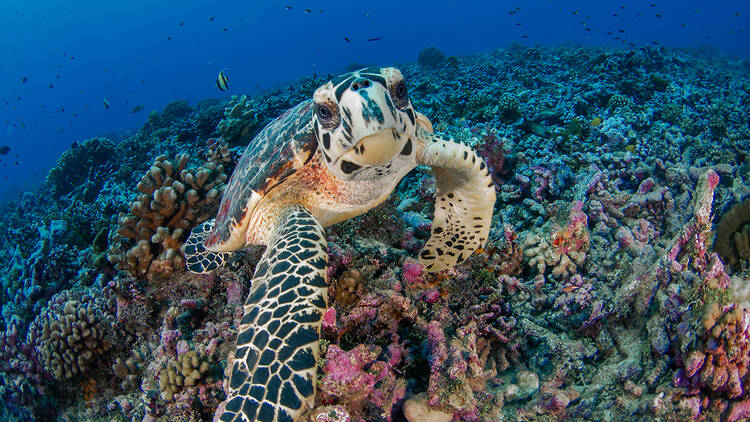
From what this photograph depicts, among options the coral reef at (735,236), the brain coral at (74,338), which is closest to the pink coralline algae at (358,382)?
the coral reef at (735,236)

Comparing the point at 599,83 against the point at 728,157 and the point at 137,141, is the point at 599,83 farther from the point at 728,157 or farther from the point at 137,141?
the point at 137,141

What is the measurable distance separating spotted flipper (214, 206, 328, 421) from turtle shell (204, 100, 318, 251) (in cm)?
88

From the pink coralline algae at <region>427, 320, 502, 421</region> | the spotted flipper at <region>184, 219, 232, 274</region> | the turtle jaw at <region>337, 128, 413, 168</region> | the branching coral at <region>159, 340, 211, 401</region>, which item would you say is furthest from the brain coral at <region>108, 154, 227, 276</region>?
the pink coralline algae at <region>427, 320, 502, 421</region>

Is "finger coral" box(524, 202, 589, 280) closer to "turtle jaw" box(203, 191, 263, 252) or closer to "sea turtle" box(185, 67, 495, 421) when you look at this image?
"sea turtle" box(185, 67, 495, 421)

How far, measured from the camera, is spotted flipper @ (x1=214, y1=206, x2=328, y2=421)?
64.1 inches

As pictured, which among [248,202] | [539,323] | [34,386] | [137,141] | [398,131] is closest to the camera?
[398,131]

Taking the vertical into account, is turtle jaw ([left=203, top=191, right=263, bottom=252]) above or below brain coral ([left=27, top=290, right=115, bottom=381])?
above

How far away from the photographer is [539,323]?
2693 mm

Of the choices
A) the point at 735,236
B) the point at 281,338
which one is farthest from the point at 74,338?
the point at 735,236

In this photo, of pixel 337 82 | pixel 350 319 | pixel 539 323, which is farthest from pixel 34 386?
pixel 539 323

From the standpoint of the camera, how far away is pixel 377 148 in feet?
7.20

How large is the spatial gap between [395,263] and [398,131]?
138cm

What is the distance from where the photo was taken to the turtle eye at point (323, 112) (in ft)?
7.77

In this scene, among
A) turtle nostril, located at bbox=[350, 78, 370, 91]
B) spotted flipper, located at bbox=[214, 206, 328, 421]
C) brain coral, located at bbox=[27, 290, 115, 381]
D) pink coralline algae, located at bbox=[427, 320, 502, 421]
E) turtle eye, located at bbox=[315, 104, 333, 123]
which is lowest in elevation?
brain coral, located at bbox=[27, 290, 115, 381]
